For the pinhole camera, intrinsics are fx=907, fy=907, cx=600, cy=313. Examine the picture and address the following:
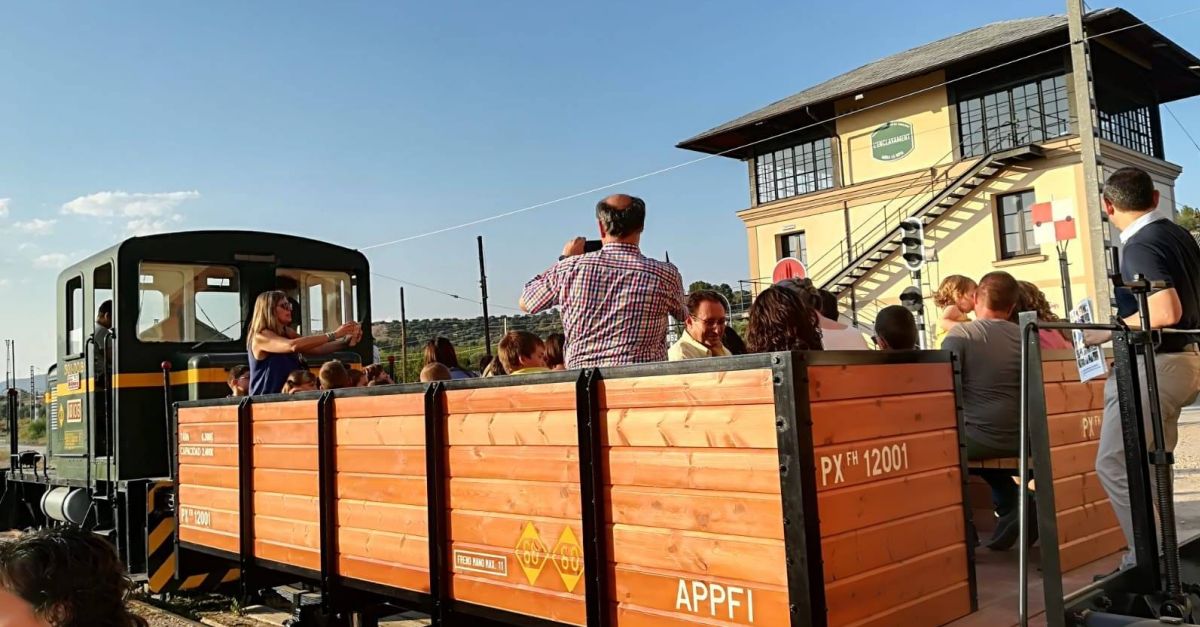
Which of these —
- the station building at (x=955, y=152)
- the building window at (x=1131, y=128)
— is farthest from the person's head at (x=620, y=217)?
the building window at (x=1131, y=128)

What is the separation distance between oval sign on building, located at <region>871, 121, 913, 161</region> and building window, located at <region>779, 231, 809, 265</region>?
3558 mm

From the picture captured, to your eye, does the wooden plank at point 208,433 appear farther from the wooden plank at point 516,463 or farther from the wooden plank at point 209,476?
the wooden plank at point 516,463

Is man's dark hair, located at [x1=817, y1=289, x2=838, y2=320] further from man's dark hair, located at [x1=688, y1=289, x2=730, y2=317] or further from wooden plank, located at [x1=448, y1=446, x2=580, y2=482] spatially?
wooden plank, located at [x1=448, y1=446, x2=580, y2=482]

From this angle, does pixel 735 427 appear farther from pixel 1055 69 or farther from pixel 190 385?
pixel 1055 69

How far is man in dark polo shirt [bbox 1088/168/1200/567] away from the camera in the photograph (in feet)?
10.8

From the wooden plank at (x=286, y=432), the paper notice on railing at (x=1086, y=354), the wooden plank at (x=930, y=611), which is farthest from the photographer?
the wooden plank at (x=286, y=432)

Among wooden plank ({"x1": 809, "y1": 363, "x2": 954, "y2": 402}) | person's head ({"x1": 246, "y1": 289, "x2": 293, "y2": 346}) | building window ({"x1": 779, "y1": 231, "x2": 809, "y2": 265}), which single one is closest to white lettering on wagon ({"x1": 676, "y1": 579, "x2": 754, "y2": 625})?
wooden plank ({"x1": 809, "y1": 363, "x2": 954, "y2": 402})

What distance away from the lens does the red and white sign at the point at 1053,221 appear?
18.1 m

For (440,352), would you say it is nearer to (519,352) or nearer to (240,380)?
(519,352)

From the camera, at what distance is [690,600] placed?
2789 mm

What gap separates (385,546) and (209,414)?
2045mm

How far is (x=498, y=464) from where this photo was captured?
3.44 m

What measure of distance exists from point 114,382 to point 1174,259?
24.5ft

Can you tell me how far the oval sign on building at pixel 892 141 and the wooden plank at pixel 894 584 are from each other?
2497 centimetres
